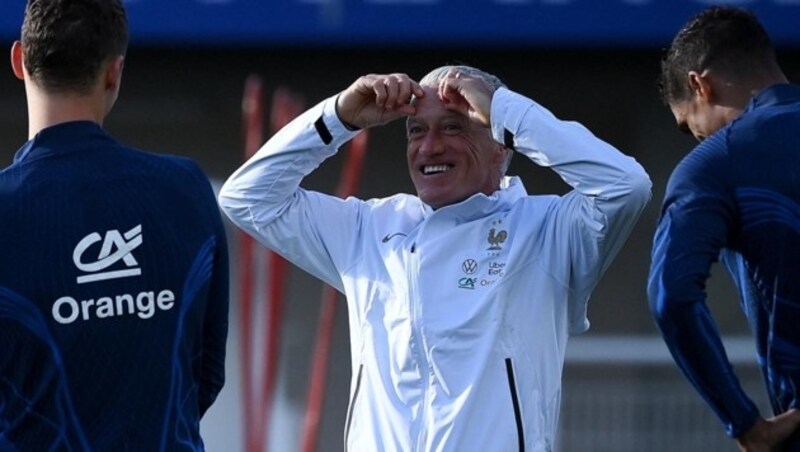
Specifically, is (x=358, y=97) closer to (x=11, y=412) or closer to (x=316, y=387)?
(x=11, y=412)

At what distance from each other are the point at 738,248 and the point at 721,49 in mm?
480

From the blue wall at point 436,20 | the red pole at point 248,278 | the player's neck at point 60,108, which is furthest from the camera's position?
the red pole at point 248,278

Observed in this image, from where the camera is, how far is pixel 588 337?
21.1 feet

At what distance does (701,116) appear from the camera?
12.1 feet

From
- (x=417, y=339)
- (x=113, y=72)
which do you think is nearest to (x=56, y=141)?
(x=113, y=72)

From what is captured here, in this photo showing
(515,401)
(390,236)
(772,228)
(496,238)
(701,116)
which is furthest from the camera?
(390,236)

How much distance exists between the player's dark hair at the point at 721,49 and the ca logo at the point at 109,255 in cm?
134

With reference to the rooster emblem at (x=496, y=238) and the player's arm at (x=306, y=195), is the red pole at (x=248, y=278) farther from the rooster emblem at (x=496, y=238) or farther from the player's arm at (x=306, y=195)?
the rooster emblem at (x=496, y=238)

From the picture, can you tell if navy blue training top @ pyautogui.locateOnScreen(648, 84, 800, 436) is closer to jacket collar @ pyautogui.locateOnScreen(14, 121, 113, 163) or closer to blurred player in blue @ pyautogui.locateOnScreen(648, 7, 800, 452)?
blurred player in blue @ pyautogui.locateOnScreen(648, 7, 800, 452)

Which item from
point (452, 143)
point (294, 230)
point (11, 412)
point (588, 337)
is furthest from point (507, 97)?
point (588, 337)

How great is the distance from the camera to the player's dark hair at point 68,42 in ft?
10.1

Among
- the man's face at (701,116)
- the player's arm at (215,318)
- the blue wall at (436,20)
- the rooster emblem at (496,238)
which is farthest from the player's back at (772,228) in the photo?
the blue wall at (436,20)

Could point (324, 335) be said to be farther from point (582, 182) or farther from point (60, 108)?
point (60, 108)

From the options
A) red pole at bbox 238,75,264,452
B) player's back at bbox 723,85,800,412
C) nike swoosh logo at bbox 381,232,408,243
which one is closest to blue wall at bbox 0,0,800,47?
red pole at bbox 238,75,264,452
